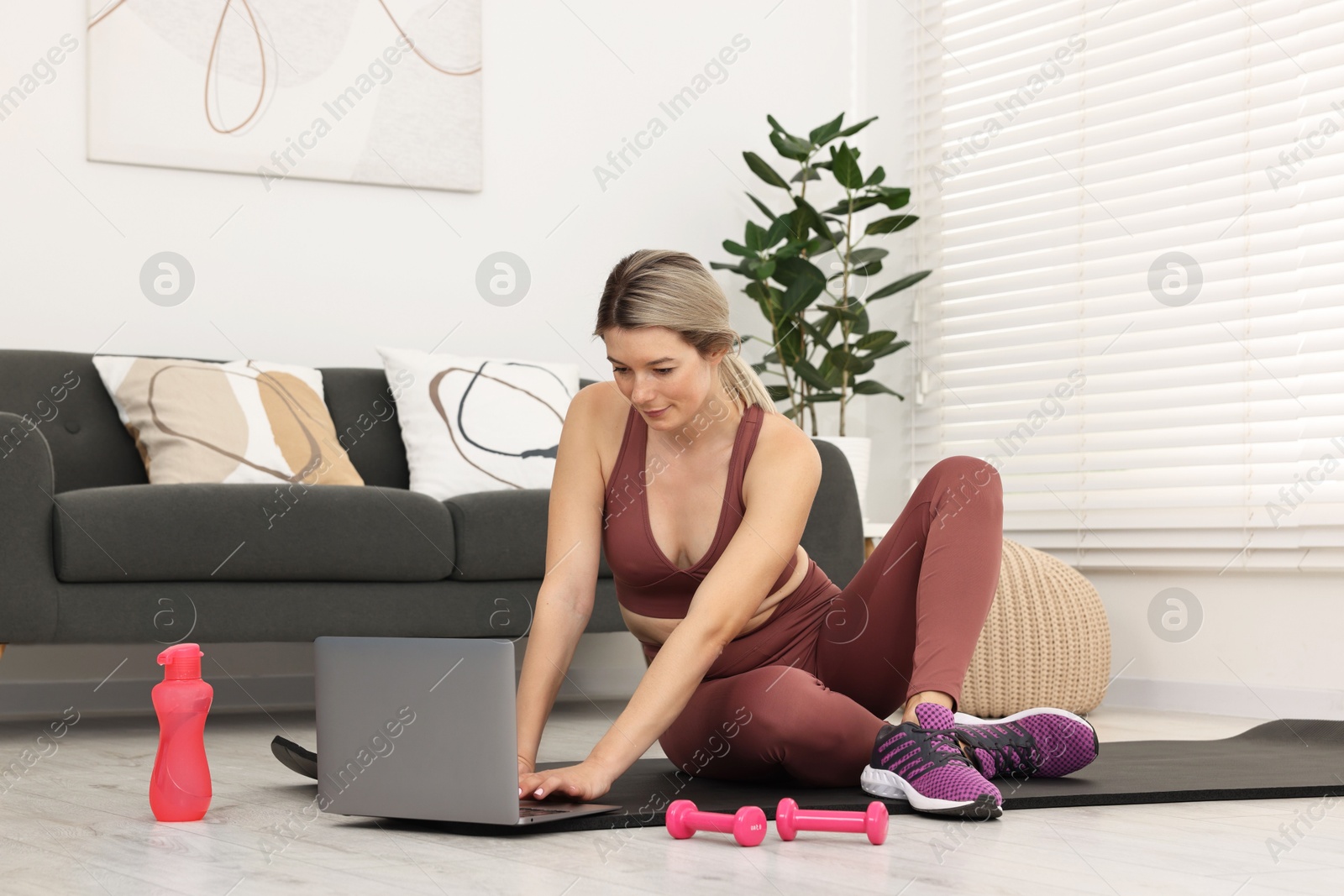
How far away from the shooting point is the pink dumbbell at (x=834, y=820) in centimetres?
148

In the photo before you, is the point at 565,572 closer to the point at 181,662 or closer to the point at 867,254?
the point at 181,662

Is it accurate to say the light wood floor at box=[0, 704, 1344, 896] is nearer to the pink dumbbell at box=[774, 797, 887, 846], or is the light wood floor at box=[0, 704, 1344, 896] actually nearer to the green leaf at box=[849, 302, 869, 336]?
the pink dumbbell at box=[774, 797, 887, 846]

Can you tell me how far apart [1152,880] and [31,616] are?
2.05m

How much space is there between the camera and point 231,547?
2.65m

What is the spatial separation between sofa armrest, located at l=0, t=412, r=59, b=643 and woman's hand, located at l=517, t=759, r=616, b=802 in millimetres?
1369

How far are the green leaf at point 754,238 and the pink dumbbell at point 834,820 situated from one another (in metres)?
2.68

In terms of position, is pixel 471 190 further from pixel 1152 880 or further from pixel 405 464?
pixel 1152 880

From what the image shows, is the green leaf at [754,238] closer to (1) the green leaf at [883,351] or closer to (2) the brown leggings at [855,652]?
(1) the green leaf at [883,351]

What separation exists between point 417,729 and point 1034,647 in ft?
6.46

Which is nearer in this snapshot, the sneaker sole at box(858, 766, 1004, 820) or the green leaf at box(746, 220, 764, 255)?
the sneaker sole at box(858, 766, 1004, 820)

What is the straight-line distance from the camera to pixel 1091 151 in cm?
374

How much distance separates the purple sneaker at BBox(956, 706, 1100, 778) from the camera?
1.86 meters

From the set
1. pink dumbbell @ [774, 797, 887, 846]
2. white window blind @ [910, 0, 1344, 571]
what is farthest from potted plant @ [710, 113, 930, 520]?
pink dumbbell @ [774, 797, 887, 846]

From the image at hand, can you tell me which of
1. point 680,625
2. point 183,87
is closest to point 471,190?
point 183,87
